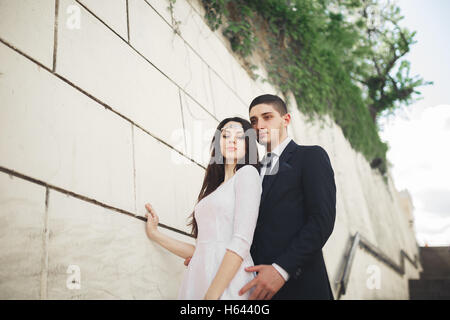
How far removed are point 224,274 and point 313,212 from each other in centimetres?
49

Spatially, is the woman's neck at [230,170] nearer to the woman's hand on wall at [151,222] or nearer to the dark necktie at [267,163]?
the dark necktie at [267,163]

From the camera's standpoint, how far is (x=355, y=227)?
662cm

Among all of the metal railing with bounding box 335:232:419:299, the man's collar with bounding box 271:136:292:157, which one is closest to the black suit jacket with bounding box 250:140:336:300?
the man's collar with bounding box 271:136:292:157

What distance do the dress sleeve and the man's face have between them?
0.36 m

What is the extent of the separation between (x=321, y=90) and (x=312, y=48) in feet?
2.57

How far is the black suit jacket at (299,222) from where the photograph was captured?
1.53 m

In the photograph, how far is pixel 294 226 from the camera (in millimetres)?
1630

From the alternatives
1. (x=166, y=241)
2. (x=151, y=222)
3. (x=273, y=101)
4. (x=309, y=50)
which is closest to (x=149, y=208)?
(x=151, y=222)

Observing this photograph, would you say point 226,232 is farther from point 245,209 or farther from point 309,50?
point 309,50

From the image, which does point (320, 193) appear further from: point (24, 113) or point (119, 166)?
point (24, 113)
